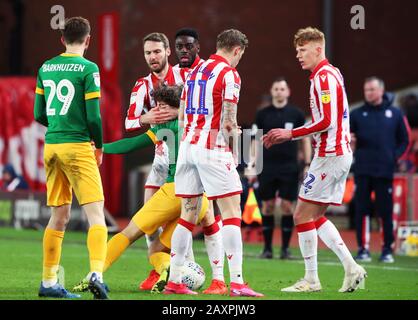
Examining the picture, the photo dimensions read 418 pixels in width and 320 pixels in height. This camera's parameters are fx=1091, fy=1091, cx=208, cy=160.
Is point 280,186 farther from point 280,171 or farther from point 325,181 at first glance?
point 325,181

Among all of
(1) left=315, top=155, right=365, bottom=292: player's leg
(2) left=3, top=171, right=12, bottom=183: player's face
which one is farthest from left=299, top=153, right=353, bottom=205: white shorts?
(2) left=3, top=171, right=12, bottom=183: player's face

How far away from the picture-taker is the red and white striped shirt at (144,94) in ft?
34.8

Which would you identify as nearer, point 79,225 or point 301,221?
point 301,221

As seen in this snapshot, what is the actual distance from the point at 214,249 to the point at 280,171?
192 inches

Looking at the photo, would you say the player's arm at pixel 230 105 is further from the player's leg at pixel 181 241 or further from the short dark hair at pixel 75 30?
the short dark hair at pixel 75 30

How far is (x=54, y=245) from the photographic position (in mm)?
9227

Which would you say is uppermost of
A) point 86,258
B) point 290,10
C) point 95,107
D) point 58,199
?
point 290,10

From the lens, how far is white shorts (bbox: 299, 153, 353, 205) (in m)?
10.3

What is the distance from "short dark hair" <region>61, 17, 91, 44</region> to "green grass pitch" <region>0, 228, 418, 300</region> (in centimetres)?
217

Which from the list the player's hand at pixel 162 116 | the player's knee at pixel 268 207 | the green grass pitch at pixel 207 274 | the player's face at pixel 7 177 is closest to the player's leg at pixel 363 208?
the green grass pitch at pixel 207 274

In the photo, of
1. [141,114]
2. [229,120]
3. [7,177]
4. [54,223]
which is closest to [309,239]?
[229,120]
